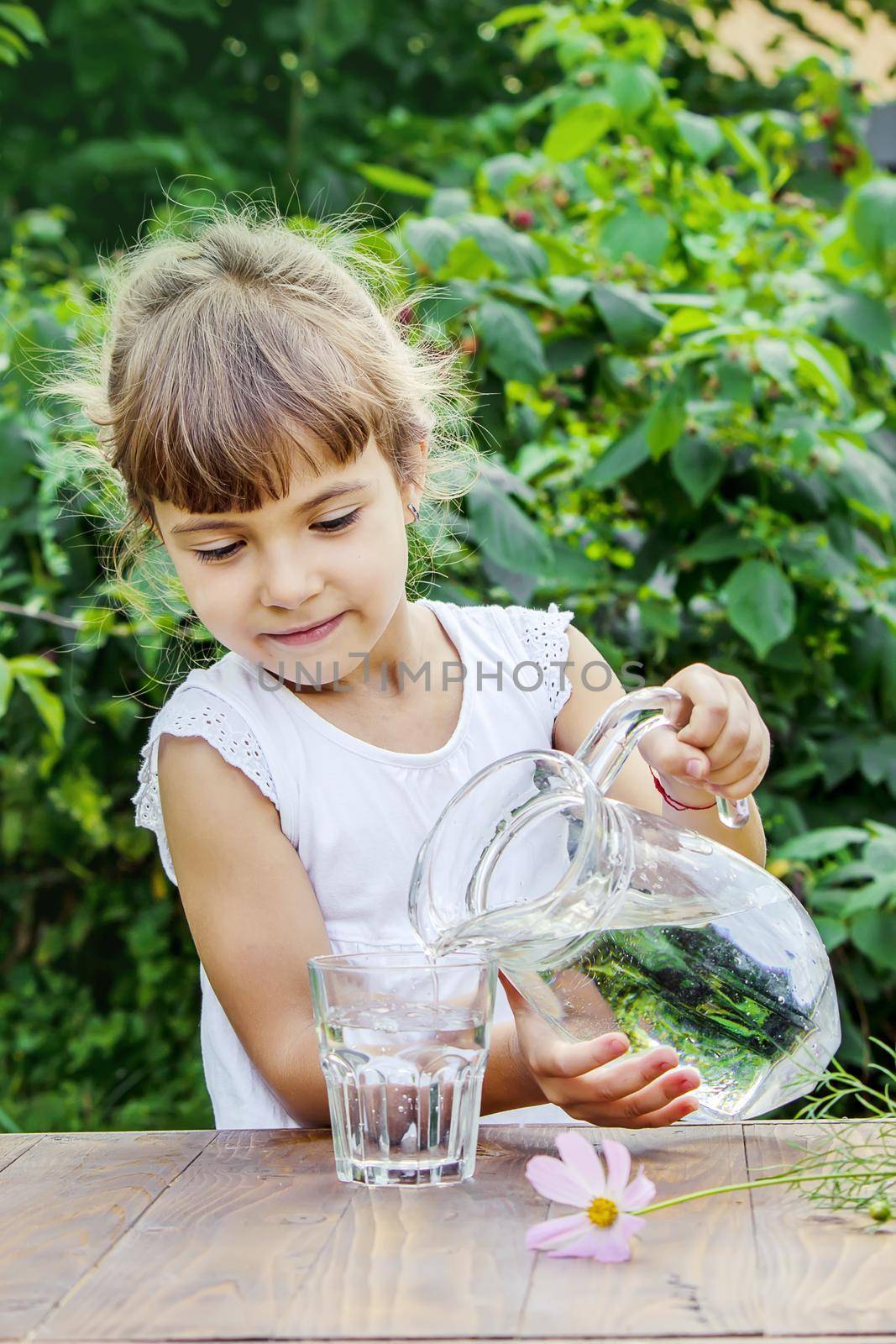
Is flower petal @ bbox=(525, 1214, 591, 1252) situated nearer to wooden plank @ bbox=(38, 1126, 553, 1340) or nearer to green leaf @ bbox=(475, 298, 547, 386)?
wooden plank @ bbox=(38, 1126, 553, 1340)

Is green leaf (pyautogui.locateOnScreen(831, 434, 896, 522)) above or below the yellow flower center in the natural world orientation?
above

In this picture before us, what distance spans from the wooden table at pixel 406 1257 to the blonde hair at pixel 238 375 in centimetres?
49

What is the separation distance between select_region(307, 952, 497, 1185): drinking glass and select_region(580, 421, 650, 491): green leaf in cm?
104

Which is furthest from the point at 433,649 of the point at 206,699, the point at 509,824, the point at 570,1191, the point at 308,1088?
the point at 570,1191

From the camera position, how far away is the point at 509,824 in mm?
806

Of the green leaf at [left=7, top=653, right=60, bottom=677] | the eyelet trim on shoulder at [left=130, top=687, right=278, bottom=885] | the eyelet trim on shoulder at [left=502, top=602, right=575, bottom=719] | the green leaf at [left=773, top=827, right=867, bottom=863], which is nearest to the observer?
the eyelet trim on shoulder at [left=130, top=687, right=278, bottom=885]

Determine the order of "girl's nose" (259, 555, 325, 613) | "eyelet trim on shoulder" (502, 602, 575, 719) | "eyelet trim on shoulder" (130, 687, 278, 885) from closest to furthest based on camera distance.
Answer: "girl's nose" (259, 555, 325, 613)
"eyelet trim on shoulder" (130, 687, 278, 885)
"eyelet trim on shoulder" (502, 602, 575, 719)

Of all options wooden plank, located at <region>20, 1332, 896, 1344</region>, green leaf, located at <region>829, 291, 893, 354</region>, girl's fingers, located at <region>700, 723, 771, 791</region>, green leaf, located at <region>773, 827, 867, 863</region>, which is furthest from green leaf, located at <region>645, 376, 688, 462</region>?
wooden plank, located at <region>20, 1332, 896, 1344</region>

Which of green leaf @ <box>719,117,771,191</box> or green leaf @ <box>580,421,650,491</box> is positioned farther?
green leaf @ <box>719,117,771,191</box>

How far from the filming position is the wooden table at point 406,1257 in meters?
0.60

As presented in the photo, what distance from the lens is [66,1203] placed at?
0.79m

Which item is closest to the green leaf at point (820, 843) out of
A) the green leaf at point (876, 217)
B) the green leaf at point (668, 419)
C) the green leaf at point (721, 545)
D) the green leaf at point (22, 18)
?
the green leaf at point (721, 545)

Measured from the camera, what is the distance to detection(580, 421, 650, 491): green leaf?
1756mm

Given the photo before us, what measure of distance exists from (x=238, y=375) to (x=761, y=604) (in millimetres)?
821
